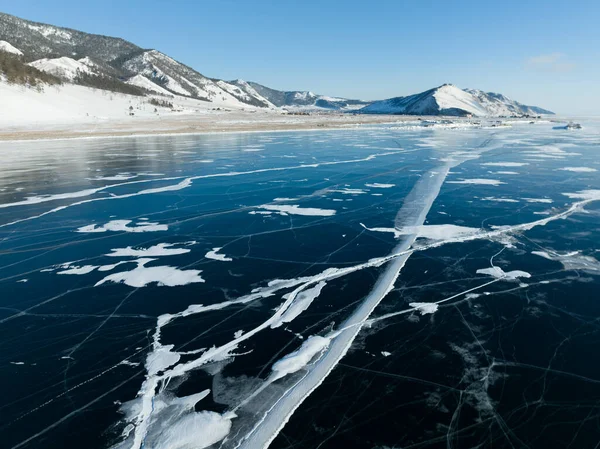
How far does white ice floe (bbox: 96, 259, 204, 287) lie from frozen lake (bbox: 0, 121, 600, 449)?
0.04 metres

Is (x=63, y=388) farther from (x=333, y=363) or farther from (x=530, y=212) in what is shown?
(x=530, y=212)

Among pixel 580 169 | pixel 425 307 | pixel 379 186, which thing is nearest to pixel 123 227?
pixel 425 307

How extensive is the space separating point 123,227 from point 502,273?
8021 millimetres

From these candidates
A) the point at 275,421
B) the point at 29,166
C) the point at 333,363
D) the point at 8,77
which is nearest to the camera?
the point at 275,421

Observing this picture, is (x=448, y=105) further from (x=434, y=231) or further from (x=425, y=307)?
(x=425, y=307)

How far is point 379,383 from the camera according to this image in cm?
388

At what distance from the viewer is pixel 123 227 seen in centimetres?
929

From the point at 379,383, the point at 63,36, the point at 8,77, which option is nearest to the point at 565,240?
the point at 379,383

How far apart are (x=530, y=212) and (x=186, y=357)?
31.1 ft

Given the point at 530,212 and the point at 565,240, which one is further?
the point at 530,212

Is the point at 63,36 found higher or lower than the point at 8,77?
higher

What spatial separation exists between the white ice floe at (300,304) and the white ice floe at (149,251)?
2926 mm

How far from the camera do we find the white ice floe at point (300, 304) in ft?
16.8

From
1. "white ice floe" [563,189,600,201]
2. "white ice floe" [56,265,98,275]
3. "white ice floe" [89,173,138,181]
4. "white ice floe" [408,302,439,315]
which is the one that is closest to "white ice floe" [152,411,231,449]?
"white ice floe" [408,302,439,315]
